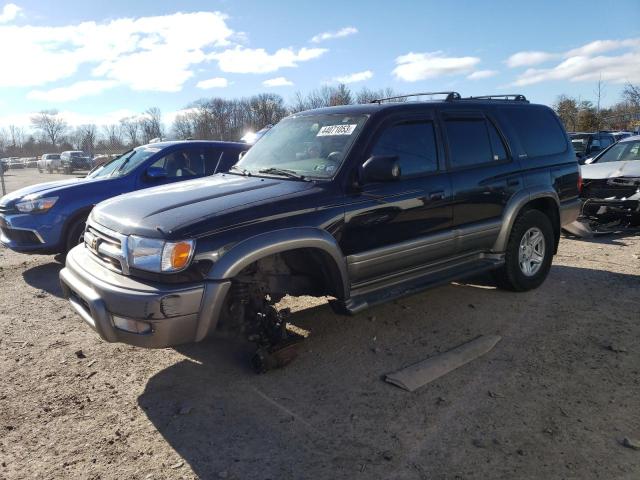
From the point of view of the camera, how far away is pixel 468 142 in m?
4.58

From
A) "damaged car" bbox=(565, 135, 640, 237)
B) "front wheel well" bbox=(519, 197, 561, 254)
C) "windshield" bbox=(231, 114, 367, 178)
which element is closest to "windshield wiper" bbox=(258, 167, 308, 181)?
"windshield" bbox=(231, 114, 367, 178)

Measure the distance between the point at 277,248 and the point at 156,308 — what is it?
838 millimetres

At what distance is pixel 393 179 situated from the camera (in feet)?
12.0

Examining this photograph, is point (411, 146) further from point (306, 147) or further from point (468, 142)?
point (306, 147)

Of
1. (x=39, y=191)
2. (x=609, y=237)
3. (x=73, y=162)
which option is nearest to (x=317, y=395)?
(x=39, y=191)

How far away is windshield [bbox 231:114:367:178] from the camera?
3.87 meters

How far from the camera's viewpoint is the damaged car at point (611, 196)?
803 cm

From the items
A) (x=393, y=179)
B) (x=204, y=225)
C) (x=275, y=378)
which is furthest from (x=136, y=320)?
(x=393, y=179)

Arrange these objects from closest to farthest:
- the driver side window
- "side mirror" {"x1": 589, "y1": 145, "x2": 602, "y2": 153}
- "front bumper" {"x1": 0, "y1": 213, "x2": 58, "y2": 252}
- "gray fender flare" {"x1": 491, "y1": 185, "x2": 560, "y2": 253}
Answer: "gray fender flare" {"x1": 491, "y1": 185, "x2": 560, "y2": 253}
"front bumper" {"x1": 0, "y1": 213, "x2": 58, "y2": 252}
the driver side window
"side mirror" {"x1": 589, "y1": 145, "x2": 602, "y2": 153}

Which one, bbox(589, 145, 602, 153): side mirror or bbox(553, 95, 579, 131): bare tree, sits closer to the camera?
bbox(589, 145, 602, 153): side mirror

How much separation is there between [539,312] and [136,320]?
371 cm

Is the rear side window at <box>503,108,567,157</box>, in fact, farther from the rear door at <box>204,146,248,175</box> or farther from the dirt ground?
the rear door at <box>204,146,248,175</box>

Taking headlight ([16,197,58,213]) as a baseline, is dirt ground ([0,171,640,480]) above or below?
below

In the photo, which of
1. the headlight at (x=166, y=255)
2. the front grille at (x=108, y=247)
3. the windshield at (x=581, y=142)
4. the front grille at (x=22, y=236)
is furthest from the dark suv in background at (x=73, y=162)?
the headlight at (x=166, y=255)
